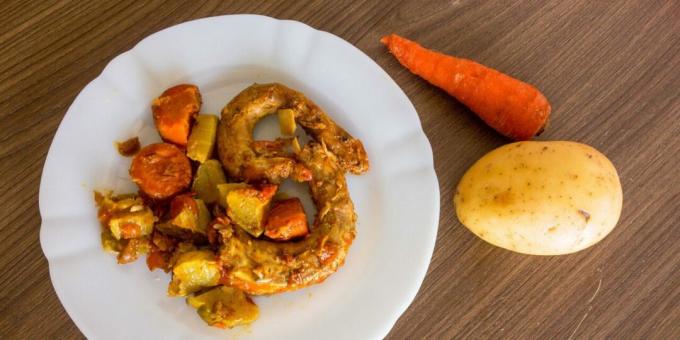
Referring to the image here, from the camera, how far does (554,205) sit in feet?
5.49

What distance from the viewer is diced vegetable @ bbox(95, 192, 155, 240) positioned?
1665 millimetres

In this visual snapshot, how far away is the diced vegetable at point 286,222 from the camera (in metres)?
1.69

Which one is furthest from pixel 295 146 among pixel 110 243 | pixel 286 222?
pixel 110 243

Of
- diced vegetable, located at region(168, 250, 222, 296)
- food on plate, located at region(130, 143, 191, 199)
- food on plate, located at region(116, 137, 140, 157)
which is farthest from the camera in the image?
food on plate, located at region(116, 137, 140, 157)

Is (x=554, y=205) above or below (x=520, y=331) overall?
above

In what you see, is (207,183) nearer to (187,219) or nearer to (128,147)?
(187,219)

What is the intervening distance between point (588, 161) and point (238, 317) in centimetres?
110

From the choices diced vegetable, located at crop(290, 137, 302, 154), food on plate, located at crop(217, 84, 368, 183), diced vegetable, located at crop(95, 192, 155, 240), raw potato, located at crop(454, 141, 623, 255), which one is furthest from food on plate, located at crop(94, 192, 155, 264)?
raw potato, located at crop(454, 141, 623, 255)

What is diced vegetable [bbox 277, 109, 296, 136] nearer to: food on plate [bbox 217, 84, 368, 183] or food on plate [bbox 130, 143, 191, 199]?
food on plate [bbox 217, 84, 368, 183]

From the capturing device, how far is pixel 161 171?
5.64ft

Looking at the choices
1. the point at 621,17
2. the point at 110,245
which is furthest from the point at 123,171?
the point at 621,17

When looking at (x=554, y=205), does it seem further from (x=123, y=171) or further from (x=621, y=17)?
(x=123, y=171)

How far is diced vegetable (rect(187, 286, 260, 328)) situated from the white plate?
9cm

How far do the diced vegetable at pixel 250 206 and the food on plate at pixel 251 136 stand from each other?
0.07m
